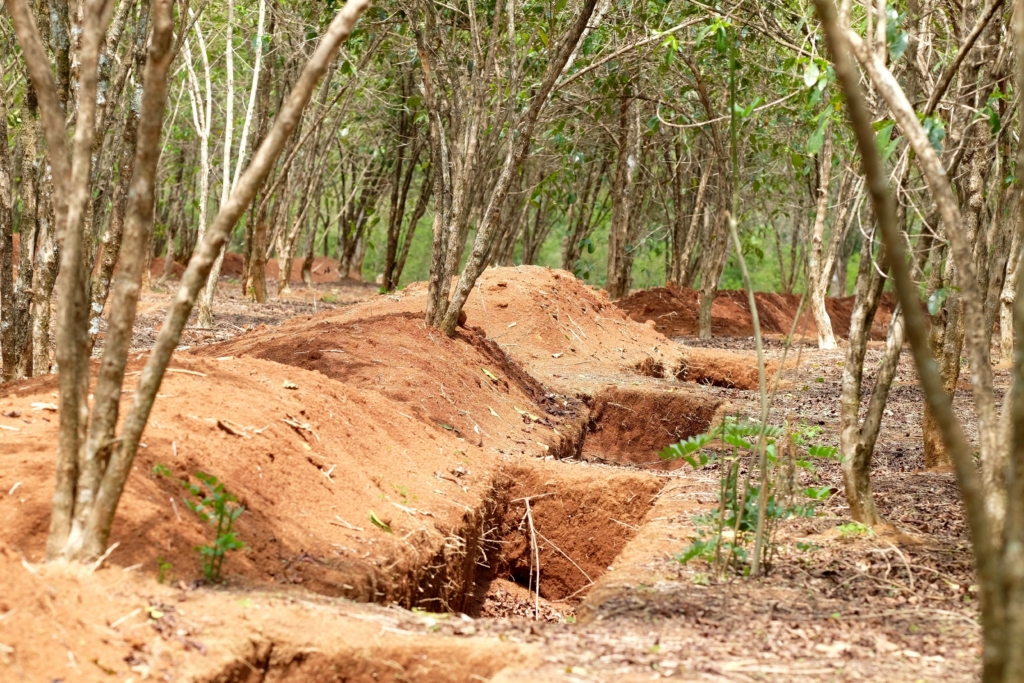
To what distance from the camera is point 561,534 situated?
20.9ft

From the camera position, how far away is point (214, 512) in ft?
13.1

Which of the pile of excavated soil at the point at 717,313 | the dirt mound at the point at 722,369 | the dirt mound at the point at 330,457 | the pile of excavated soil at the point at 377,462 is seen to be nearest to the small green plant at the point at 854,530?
the pile of excavated soil at the point at 377,462

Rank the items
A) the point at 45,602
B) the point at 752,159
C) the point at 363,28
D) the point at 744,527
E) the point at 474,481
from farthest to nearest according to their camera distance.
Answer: the point at 752,159 → the point at 363,28 → the point at 474,481 → the point at 744,527 → the point at 45,602

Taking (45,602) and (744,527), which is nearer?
(45,602)

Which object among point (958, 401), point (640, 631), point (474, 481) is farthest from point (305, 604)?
point (958, 401)

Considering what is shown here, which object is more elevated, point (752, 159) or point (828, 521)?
point (752, 159)

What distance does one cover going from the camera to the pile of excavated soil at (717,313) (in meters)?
18.2

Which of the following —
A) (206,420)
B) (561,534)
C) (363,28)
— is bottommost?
(561,534)

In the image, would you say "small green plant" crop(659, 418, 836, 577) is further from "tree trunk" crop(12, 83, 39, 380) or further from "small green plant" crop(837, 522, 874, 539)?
"tree trunk" crop(12, 83, 39, 380)

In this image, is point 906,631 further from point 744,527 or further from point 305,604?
point 305,604

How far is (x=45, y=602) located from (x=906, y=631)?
2.94m

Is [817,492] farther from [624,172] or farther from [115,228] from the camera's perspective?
[624,172]

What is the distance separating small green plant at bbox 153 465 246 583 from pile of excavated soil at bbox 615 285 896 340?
13.6 metres

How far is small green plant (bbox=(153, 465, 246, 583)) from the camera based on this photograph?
11.5 ft
